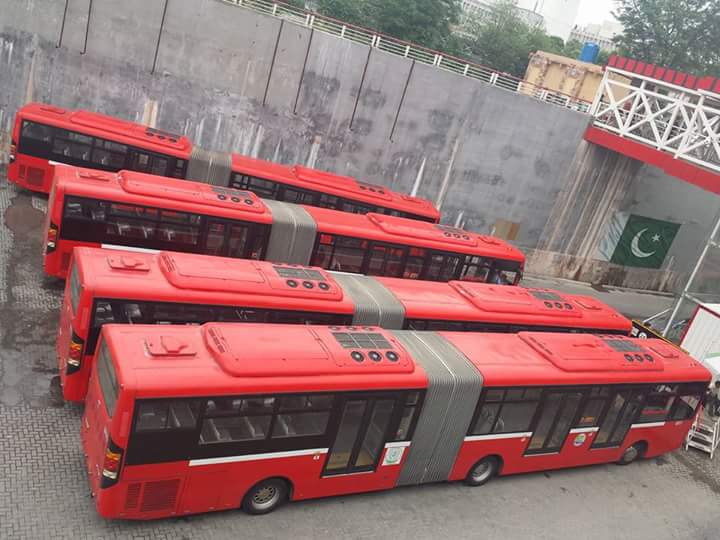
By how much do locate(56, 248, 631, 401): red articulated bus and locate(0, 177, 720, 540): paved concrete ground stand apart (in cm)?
84

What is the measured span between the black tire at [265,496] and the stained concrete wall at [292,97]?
1570 centimetres

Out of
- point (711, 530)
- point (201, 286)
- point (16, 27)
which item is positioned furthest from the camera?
point (16, 27)

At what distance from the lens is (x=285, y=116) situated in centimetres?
2266

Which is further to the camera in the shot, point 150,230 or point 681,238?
point 681,238

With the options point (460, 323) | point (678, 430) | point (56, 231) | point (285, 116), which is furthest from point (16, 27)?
point (678, 430)

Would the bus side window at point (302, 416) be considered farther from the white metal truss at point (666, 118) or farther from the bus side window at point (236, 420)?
the white metal truss at point (666, 118)

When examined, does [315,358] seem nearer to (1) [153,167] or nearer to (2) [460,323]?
(2) [460,323]

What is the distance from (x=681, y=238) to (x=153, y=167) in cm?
2470

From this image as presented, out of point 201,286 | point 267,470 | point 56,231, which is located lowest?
point 267,470

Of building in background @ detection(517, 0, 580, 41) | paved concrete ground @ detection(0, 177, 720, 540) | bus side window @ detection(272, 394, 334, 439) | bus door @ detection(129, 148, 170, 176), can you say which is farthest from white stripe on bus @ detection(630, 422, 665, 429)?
building in background @ detection(517, 0, 580, 41)

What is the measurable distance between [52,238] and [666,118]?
24.5 metres

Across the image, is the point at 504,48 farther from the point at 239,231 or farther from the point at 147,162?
the point at 239,231

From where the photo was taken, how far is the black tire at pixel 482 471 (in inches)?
441

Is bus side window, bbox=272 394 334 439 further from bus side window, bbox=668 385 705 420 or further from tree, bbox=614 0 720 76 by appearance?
tree, bbox=614 0 720 76
